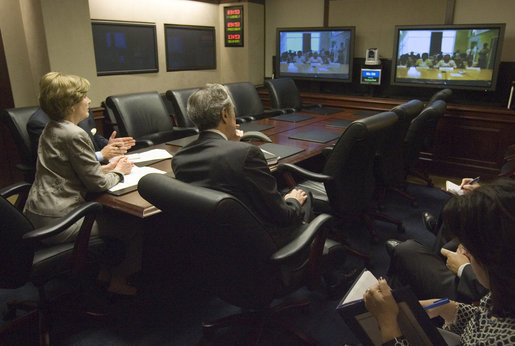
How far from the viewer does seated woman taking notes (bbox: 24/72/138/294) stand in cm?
187

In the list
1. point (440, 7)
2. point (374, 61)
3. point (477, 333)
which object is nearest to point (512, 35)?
point (440, 7)

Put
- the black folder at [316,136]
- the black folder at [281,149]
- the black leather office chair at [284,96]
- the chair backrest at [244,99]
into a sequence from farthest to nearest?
the black leather office chair at [284,96] < the chair backrest at [244,99] < the black folder at [316,136] < the black folder at [281,149]

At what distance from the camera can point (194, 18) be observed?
5320 millimetres

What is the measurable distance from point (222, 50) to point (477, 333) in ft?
17.4

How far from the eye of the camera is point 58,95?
6.34 feet

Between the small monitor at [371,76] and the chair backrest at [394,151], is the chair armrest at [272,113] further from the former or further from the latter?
the chair backrest at [394,151]

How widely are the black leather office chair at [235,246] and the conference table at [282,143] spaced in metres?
0.29

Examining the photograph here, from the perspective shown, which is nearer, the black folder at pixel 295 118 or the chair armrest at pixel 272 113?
the black folder at pixel 295 118

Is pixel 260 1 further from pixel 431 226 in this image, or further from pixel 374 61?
pixel 431 226

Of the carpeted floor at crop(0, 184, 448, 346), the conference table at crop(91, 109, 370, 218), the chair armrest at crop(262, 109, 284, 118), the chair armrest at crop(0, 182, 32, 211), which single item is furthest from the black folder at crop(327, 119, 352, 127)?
the chair armrest at crop(0, 182, 32, 211)

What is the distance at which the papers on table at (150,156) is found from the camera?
2.45 m

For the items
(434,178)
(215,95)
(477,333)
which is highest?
(215,95)

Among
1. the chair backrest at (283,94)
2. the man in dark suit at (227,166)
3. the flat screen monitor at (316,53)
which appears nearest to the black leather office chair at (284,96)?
the chair backrest at (283,94)

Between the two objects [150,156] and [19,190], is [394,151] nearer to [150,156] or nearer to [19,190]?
[150,156]
